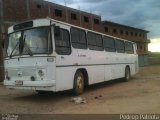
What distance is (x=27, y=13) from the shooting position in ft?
102

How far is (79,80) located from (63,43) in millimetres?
2006

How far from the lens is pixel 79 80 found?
42.7 feet

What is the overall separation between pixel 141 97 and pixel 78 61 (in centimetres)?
303

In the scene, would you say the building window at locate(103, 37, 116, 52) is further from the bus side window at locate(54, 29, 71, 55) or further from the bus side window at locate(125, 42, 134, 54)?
the bus side window at locate(54, 29, 71, 55)

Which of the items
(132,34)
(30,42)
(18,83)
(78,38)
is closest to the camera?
(30,42)

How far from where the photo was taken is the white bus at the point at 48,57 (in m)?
11.0

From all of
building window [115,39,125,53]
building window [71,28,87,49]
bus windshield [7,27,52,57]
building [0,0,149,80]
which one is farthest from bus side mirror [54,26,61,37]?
building window [115,39,125,53]

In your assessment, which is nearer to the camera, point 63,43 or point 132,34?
point 63,43

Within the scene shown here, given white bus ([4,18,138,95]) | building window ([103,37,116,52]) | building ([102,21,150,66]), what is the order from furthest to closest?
building ([102,21,150,66]), building window ([103,37,116,52]), white bus ([4,18,138,95])

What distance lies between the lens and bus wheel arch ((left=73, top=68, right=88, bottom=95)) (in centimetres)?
1265

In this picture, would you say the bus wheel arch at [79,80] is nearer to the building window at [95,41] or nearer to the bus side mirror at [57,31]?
the building window at [95,41]

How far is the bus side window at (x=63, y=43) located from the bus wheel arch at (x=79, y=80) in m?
1.22

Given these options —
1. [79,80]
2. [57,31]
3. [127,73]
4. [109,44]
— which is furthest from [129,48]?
[57,31]

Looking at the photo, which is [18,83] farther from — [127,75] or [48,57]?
[127,75]
